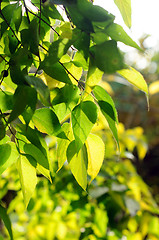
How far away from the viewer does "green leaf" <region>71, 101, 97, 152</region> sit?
1.05 ft

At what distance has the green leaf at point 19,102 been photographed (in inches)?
10.5

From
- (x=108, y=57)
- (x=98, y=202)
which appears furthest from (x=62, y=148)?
(x=98, y=202)

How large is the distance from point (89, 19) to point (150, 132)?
2.24 meters

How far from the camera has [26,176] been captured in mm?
365

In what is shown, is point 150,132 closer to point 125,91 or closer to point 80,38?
point 125,91

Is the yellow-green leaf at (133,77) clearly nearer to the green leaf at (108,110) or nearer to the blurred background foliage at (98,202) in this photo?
the green leaf at (108,110)

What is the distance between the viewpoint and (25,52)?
11.8 inches

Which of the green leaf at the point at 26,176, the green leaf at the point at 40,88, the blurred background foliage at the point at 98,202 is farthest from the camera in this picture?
the blurred background foliage at the point at 98,202

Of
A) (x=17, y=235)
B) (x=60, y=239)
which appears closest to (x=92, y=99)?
(x=60, y=239)

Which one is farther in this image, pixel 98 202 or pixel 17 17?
pixel 98 202

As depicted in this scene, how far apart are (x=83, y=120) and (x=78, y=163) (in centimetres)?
5

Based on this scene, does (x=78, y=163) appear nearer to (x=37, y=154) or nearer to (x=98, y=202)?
(x=37, y=154)

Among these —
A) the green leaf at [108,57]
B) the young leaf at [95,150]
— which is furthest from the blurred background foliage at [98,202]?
the green leaf at [108,57]

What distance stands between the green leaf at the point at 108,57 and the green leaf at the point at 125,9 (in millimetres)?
71
